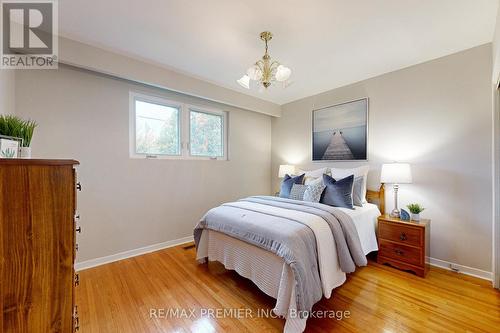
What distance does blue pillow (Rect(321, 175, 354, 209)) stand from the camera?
2455 mm

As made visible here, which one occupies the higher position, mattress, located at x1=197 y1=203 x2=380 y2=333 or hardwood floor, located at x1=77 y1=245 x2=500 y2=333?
mattress, located at x1=197 y1=203 x2=380 y2=333

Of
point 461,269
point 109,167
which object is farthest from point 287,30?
point 461,269

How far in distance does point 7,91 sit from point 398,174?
4.02 meters

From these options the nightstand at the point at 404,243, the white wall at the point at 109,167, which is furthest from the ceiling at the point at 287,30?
the nightstand at the point at 404,243

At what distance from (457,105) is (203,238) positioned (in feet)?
10.8

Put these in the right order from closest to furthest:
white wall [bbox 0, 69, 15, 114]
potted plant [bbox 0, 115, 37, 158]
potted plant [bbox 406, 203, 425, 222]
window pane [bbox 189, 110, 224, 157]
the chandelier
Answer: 1. potted plant [bbox 0, 115, 37, 158]
2. white wall [bbox 0, 69, 15, 114]
3. the chandelier
4. potted plant [bbox 406, 203, 425, 222]
5. window pane [bbox 189, 110, 224, 157]

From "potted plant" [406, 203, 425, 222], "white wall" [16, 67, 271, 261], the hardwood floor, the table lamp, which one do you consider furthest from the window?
"potted plant" [406, 203, 425, 222]

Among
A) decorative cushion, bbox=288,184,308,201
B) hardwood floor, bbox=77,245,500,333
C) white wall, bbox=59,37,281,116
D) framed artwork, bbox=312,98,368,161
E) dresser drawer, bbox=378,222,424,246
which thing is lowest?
hardwood floor, bbox=77,245,500,333

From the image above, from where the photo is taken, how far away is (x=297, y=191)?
9.30 feet

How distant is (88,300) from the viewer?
6.03 ft

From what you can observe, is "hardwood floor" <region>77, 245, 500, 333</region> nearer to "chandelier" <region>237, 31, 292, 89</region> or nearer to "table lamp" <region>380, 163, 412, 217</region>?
"table lamp" <region>380, 163, 412, 217</region>

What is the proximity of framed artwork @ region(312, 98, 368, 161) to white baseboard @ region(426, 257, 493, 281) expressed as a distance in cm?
148

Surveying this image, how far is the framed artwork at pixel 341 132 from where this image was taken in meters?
3.11

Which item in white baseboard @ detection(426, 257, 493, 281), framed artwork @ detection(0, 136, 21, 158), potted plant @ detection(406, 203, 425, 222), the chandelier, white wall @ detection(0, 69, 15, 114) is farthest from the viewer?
potted plant @ detection(406, 203, 425, 222)
